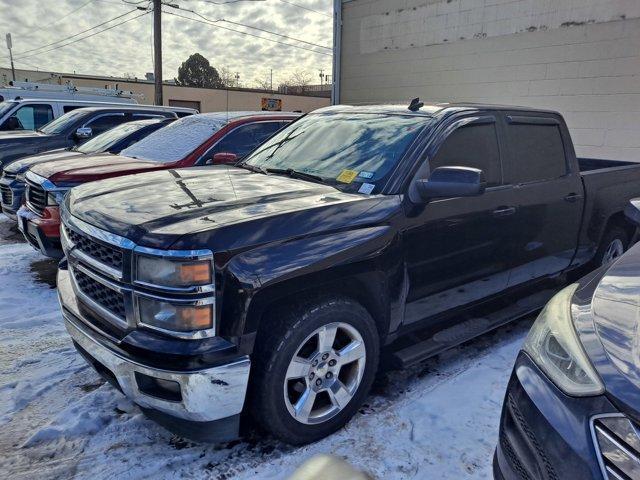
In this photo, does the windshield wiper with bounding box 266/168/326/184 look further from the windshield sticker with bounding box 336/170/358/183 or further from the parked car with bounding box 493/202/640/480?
the parked car with bounding box 493/202/640/480

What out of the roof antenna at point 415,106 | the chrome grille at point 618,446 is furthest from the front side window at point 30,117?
the chrome grille at point 618,446

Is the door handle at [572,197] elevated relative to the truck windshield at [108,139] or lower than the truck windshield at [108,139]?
lower

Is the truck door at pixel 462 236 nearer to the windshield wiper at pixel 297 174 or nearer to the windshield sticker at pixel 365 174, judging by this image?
the windshield sticker at pixel 365 174

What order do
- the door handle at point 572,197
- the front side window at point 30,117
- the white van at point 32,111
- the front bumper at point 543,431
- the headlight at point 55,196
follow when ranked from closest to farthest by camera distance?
1. the front bumper at point 543,431
2. the door handle at point 572,197
3. the headlight at point 55,196
4. the white van at point 32,111
5. the front side window at point 30,117

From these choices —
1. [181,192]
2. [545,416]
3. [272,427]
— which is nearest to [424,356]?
[272,427]

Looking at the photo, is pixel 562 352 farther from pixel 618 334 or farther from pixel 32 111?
pixel 32 111

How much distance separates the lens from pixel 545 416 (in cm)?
166

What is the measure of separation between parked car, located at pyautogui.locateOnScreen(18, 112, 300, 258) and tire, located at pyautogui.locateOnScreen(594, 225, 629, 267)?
3.71 metres

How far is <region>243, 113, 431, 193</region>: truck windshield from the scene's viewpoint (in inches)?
117

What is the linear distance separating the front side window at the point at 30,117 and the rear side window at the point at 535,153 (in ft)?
33.5

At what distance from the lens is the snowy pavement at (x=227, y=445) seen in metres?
2.42

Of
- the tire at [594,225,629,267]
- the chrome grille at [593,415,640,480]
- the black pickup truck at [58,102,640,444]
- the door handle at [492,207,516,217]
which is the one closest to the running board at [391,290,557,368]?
the black pickup truck at [58,102,640,444]

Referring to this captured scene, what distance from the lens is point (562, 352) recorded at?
1.81 m

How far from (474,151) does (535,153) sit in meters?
0.81
